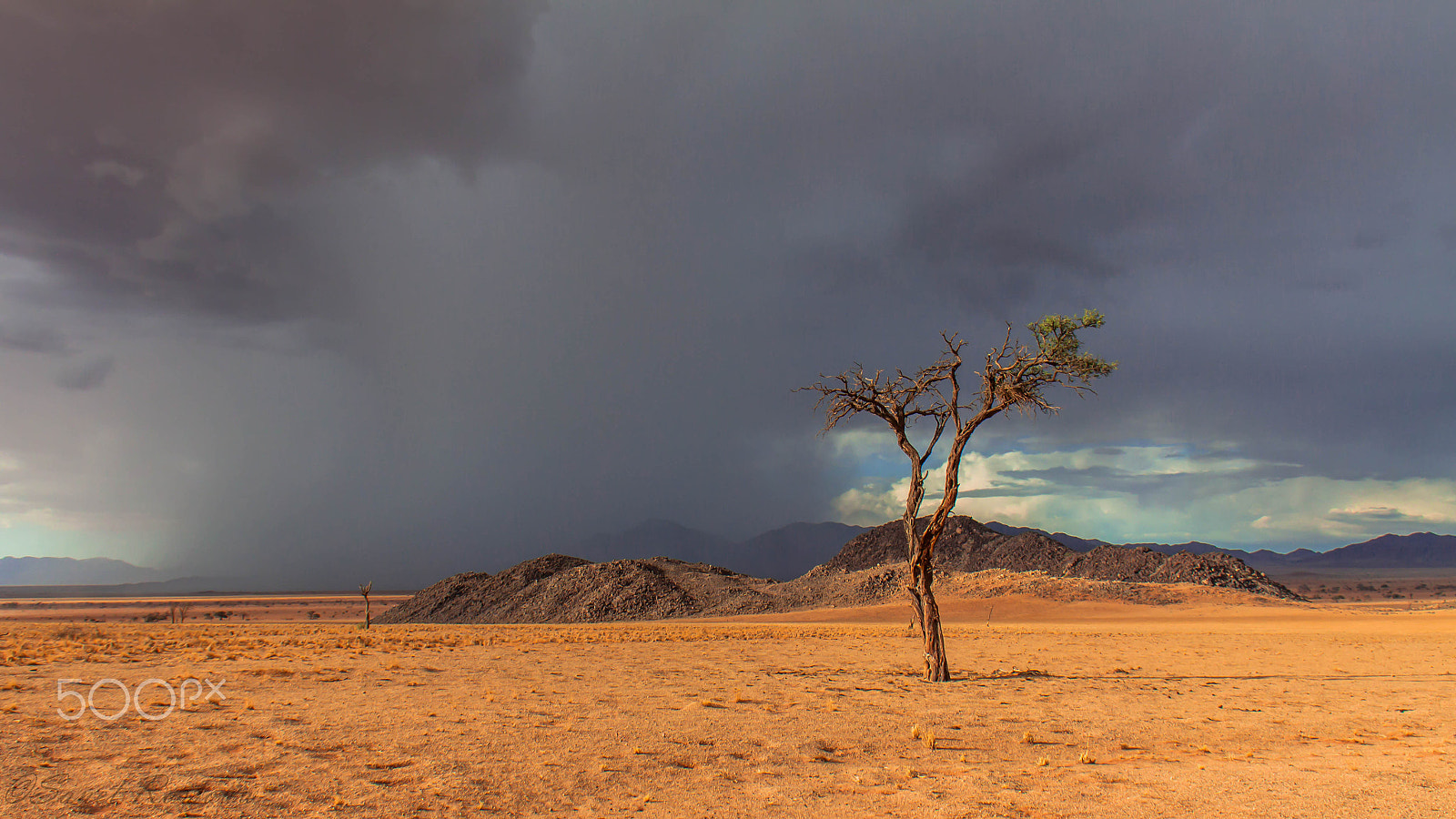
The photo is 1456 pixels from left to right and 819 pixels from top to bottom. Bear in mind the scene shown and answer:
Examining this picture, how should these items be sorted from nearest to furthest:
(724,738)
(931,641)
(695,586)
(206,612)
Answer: (724,738) → (931,641) → (695,586) → (206,612)

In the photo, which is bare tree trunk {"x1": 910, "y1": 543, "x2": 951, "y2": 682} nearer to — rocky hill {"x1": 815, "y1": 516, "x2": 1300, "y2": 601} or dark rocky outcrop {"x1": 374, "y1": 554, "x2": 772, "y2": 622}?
dark rocky outcrop {"x1": 374, "y1": 554, "x2": 772, "y2": 622}

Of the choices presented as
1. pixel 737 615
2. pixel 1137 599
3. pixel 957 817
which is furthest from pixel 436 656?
pixel 1137 599

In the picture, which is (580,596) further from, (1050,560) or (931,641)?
(1050,560)

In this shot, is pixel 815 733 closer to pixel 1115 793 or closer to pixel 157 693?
pixel 1115 793

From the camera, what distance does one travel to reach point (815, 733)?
14.1 metres

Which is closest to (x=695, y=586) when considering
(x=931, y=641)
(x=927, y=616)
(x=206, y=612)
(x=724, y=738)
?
(x=931, y=641)

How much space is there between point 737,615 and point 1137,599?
42.6 metres

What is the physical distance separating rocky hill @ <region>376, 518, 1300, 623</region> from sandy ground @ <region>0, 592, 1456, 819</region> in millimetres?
53339

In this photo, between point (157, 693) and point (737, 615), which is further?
point (737, 615)

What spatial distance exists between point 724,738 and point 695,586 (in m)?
76.0

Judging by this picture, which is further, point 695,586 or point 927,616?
point 695,586

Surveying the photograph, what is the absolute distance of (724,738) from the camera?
13516 mm

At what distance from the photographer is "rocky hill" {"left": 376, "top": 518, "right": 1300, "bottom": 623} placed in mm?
80562

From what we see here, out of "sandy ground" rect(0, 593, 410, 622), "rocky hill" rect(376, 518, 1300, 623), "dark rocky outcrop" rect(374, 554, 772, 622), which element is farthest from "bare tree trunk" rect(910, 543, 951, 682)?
"sandy ground" rect(0, 593, 410, 622)
